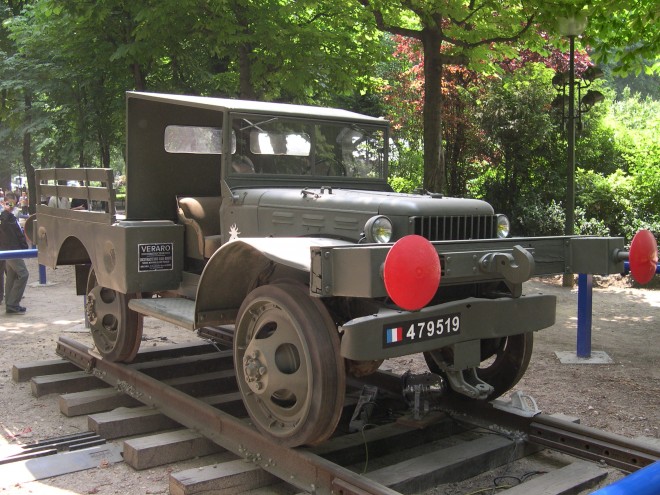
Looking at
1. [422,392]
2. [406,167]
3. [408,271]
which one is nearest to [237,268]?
[422,392]

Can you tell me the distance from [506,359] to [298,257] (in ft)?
6.50

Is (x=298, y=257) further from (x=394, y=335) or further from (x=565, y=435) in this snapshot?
(x=565, y=435)

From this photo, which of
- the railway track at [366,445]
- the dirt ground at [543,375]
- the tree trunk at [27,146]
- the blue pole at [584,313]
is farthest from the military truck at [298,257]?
the tree trunk at [27,146]

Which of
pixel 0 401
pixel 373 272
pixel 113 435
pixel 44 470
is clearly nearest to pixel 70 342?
pixel 0 401

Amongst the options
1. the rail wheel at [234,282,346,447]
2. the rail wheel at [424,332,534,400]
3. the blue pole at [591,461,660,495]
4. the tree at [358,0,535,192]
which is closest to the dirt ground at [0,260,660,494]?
the rail wheel at [424,332,534,400]

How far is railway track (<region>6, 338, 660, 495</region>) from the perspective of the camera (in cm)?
390

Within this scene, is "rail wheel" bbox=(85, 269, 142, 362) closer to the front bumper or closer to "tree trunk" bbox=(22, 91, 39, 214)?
the front bumper

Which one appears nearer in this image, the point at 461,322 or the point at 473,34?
the point at 461,322

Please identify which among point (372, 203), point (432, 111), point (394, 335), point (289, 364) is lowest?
point (289, 364)

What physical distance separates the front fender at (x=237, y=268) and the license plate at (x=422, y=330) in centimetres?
72

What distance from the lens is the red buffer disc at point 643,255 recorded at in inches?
171

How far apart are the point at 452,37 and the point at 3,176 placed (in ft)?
122

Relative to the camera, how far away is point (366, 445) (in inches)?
171

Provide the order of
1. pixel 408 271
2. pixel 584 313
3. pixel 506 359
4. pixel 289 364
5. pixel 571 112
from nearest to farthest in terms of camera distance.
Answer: pixel 408 271 → pixel 289 364 → pixel 506 359 → pixel 584 313 → pixel 571 112
